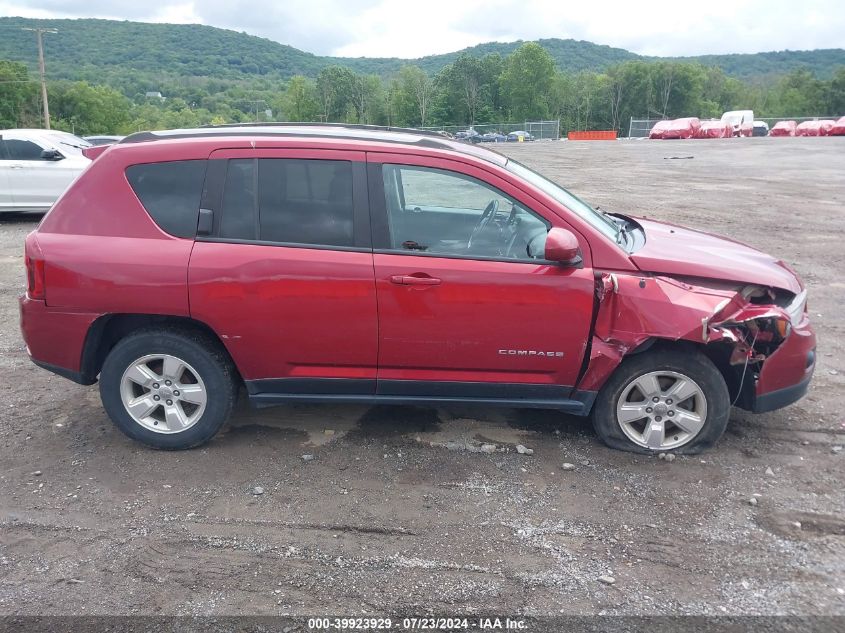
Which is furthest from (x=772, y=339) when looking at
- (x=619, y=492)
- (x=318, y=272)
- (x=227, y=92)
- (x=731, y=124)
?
(x=227, y=92)

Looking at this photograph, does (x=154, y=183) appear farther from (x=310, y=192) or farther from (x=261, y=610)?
A: (x=261, y=610)

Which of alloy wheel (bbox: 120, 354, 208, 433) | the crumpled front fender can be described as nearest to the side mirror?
the crumpled front fender

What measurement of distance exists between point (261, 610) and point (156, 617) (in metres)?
0.44

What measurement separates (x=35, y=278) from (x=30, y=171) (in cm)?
951

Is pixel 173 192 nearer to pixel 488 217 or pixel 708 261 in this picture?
pixel 488 217

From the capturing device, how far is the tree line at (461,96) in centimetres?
8000

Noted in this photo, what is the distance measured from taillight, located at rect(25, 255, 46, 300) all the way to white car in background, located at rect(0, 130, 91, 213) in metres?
8.97

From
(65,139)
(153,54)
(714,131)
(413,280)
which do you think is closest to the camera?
(413,280)

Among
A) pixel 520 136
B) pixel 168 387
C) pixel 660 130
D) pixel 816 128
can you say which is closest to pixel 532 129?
pixel 520 136

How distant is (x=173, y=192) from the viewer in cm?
401

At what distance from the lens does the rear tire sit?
4035 mm

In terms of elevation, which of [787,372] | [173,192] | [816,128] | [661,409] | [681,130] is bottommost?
[661,409]

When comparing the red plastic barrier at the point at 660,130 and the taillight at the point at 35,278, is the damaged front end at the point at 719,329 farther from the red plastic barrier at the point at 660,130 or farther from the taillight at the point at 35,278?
the red plastic barrier at the point at 660,130

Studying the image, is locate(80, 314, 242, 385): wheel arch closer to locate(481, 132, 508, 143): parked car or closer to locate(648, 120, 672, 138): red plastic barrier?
locate(481, 132, 508, 143): parked car
